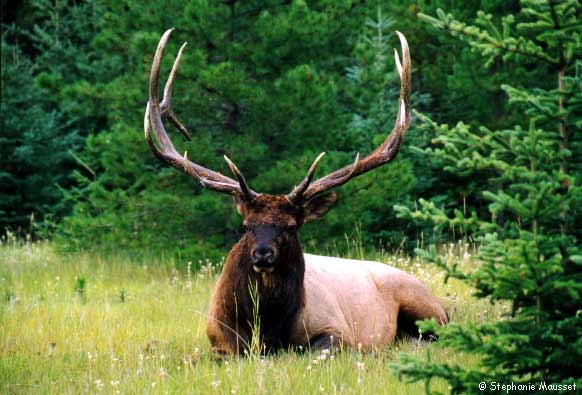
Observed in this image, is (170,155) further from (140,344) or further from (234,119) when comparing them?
(234,119)

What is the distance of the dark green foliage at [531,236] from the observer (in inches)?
130

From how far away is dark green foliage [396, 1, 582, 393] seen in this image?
3.31m

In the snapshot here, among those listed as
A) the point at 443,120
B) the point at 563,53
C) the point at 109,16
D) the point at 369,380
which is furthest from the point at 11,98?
the point at 563,53

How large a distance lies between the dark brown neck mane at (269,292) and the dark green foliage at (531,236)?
9.07 ft

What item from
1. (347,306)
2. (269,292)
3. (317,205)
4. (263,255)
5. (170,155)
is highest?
(170,155)

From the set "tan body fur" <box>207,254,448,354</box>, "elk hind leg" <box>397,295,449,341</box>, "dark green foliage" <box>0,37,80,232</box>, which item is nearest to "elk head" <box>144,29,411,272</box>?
"tan body fur" <box>207,254,448,354</box>

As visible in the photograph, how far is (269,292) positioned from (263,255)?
0.43m

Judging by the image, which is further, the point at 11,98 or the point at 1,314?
the point at 11,98

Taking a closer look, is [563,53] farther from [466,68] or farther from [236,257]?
[466,68]

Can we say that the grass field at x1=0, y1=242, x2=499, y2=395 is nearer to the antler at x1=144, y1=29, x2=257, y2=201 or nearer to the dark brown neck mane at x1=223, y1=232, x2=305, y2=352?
the dark brown neck mane at x1=223, y1=232, x2=305, y2=352

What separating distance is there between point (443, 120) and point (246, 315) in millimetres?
8621

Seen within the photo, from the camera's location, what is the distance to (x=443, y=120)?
46.5 ft

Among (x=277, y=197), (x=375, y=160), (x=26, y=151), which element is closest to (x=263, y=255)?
(x=277, y=197)

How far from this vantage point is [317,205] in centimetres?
661
